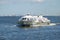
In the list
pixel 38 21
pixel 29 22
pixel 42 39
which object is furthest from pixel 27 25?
pixel 42 39

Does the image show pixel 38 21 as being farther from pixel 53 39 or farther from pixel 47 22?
pixel 53 39

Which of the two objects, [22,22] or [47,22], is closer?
[22,22]

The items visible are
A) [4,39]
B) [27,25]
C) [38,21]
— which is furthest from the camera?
[38,21]

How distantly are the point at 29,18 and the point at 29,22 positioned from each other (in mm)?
4267

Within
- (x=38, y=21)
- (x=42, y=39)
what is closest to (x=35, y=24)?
(x=38, y=21)

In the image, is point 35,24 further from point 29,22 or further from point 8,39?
point 8,39

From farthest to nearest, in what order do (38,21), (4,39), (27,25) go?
(38,21) < (27,25) < (4,39)

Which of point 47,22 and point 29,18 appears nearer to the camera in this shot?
point 29,18

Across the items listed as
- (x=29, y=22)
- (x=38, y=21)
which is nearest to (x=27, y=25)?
(x=29, y=22)

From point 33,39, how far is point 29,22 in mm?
38174

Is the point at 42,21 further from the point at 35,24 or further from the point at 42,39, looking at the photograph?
the point at 42,39

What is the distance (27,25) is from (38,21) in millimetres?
8734

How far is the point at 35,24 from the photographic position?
9375cm

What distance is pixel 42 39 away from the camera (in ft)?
171
